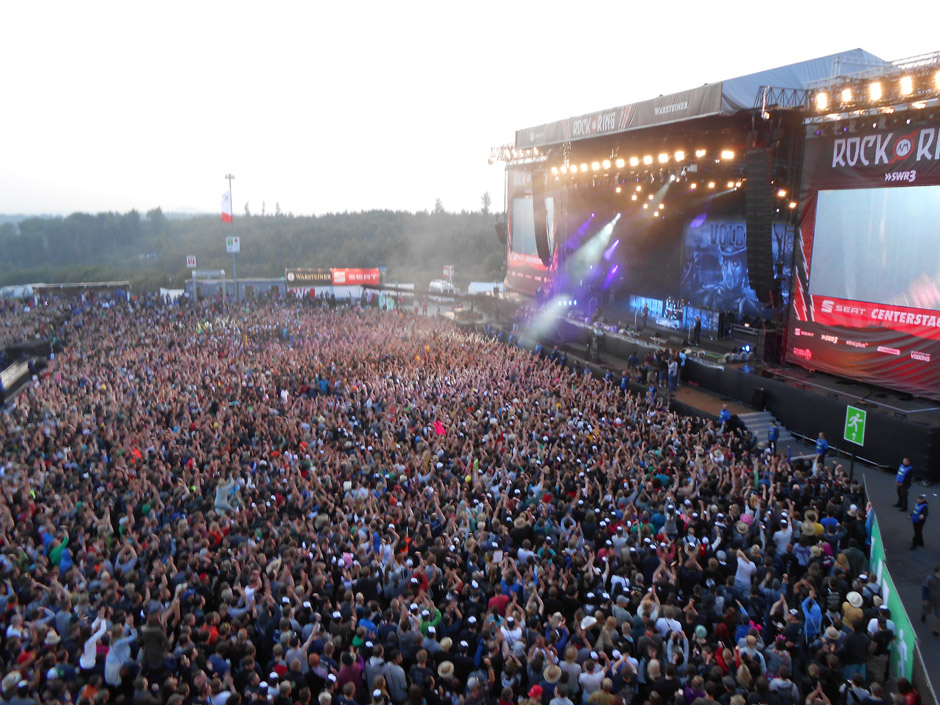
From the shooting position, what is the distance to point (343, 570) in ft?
22.4

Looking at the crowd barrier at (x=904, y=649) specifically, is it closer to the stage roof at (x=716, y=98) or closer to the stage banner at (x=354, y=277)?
the stage roof at (x=716, y=98)

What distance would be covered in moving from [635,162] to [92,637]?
19049 millimetres

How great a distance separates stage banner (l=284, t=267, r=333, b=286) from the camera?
40.4 m

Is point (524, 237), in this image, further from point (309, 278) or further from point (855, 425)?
point (855, 425)

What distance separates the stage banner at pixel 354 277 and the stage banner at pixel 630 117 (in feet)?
59.2

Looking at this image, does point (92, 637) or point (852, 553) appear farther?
point (852, 553)

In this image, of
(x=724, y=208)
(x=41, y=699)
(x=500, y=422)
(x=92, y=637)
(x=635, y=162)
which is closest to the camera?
(x=41, y=699)

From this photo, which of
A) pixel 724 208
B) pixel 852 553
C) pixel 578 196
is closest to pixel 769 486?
pixel 852 553

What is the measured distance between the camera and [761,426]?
15.0 meters

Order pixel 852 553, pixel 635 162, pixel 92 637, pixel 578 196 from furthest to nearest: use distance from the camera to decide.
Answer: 1. pixel 578 196
2. pixel 635 162
3. pixel 852 553
4. pixel 92 637

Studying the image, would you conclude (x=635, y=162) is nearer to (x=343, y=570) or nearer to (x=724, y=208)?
(x=724, y=208)

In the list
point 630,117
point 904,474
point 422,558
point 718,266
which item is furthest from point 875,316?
point 422,558

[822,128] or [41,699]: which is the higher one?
[822,128]

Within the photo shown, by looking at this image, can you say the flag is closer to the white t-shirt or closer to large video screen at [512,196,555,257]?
large video screen at [512,196,555,257]
